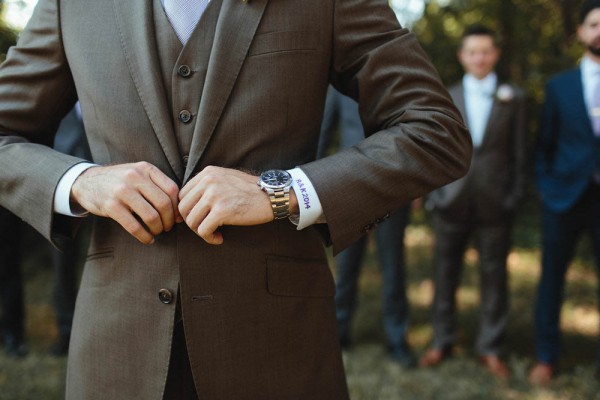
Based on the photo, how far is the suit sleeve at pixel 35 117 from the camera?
143cm

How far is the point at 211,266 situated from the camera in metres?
1.42

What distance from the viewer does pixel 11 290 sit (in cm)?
517

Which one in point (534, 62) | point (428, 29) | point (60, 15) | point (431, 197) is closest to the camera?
point (60, 15)

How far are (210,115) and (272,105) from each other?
147 millimetres

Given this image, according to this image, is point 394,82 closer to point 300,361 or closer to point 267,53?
point 267,53

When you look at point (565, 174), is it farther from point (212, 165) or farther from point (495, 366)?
point (212, 165)

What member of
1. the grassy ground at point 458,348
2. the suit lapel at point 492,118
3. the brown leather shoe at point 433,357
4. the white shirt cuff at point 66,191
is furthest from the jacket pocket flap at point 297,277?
the brown leather shoe at point 433,357

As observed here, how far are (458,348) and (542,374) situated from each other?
0.92 meters

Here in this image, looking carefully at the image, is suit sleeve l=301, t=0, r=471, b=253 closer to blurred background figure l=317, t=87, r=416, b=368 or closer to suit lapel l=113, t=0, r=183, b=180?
suit lapel l=113, t=0, r=183, b=180

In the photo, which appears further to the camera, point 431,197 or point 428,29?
point 428,29

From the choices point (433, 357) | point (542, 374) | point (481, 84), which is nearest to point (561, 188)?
→ point (481, 84)

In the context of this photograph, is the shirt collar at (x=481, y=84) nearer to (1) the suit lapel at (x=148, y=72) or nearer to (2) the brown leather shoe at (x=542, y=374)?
(2) the brown leather shoe at (x=542, y=374)

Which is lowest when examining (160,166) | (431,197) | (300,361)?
(431,197)

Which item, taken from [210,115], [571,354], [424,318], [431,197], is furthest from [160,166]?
[424,318]
